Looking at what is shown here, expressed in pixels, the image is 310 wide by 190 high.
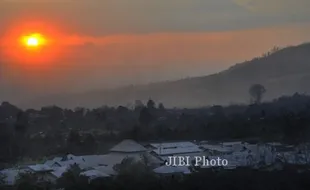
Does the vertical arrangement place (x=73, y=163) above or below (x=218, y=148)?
below

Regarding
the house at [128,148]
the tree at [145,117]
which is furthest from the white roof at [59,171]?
the tree at [145,117]

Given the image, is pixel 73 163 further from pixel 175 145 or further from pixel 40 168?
pixel 175 145

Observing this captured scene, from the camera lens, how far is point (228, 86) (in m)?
6.18

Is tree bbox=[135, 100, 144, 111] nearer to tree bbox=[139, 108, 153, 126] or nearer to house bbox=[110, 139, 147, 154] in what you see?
tree bbox=[139, 108, 153, 126]

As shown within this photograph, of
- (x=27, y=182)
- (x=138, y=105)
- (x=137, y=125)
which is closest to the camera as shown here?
(x=27, y=182)

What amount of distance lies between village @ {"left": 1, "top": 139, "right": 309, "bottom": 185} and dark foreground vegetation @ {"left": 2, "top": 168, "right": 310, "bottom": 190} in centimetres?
10

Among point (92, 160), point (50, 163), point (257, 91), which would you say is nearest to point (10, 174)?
point (50, 163)

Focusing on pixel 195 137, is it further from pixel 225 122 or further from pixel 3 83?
pixel 3 83

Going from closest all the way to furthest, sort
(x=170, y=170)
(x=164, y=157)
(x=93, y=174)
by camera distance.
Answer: (x=93, y=174) → (x=170, y=170) → (x=164, y=157)

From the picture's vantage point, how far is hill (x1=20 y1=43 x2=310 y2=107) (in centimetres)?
598

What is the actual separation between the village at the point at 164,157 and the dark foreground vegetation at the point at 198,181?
0.10m

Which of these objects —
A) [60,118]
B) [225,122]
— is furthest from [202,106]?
[60,118]

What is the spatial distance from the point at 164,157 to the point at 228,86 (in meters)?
1.10

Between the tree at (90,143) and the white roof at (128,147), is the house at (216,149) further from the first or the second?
the tree at (90,143)
